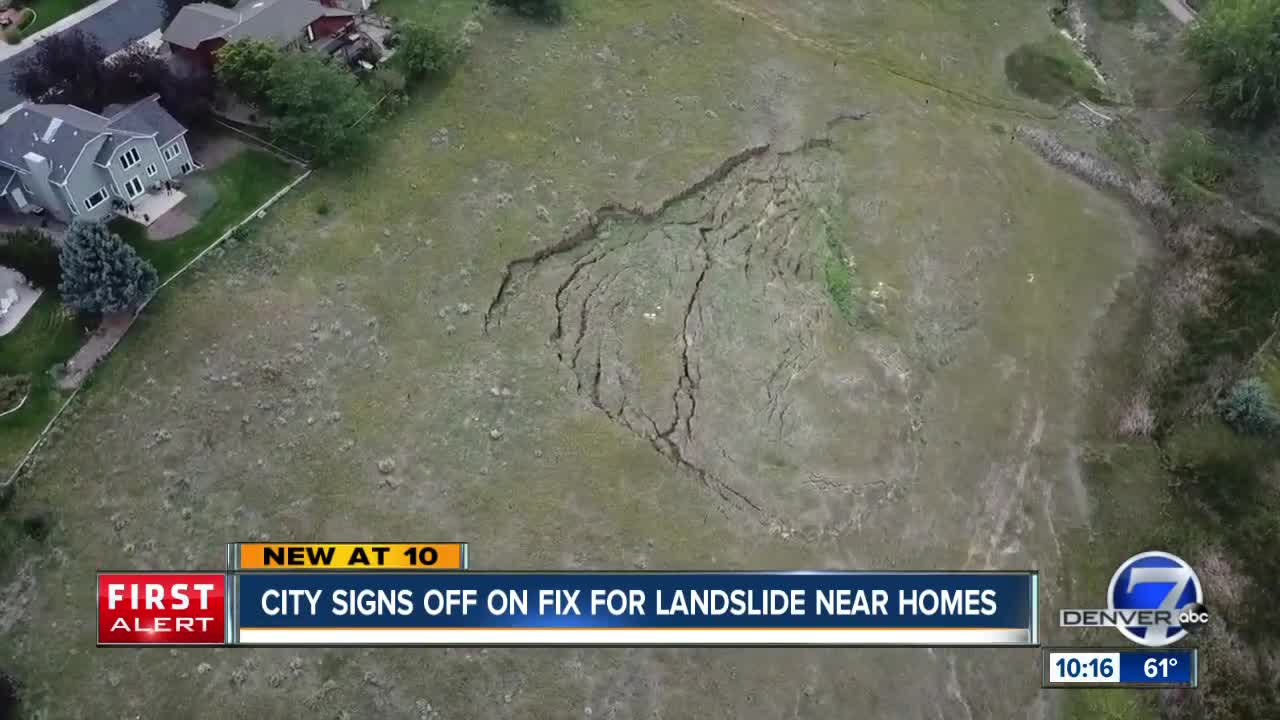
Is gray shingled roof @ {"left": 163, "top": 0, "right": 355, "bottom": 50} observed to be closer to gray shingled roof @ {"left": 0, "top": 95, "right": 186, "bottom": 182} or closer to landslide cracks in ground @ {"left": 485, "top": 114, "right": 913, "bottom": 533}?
gray shingled roof @ {"left": 0, "top": 95, "right": 186, "bottom": 182}

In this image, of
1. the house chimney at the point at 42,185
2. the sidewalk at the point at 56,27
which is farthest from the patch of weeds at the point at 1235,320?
the sidewalk at the point at 56,27

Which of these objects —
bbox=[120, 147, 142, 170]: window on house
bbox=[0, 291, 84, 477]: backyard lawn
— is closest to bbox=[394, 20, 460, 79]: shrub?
bbox=[120, 147, 142, 170]: window on house

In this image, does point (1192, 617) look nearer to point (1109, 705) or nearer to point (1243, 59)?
point (1109, 705)

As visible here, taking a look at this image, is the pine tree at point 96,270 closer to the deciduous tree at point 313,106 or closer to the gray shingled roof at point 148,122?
the gray shingled roof at point 148,122

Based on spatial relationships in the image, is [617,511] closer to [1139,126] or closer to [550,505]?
[550,505]

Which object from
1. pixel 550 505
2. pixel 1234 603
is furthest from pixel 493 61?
pixel 1234 603
